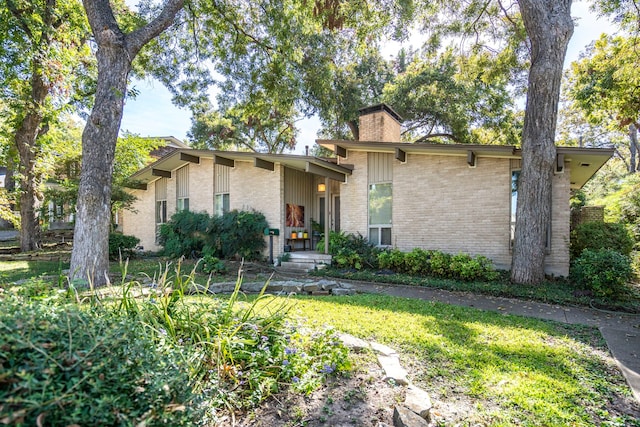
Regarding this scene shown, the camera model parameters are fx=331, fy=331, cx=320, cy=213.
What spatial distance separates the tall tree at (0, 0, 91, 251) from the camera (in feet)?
32.7

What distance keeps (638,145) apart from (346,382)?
33.8 m

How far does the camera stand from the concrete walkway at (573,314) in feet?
12.4

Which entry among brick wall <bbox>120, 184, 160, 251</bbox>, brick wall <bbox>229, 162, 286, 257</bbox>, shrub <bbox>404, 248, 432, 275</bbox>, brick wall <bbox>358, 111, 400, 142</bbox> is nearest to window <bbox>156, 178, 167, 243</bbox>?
brick wall <bbox>120, 184, 160, 251</bbox>

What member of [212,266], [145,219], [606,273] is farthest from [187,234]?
[606,273]

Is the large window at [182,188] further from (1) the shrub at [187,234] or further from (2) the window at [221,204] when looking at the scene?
(2) the window at [221,204]

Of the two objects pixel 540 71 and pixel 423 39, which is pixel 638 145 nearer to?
pixel 423 39

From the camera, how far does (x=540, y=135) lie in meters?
7.73

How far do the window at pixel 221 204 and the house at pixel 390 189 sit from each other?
42mm

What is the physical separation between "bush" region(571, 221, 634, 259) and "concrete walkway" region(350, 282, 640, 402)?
3566mm

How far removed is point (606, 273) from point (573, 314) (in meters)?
1.43

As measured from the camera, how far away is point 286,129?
23.0 m

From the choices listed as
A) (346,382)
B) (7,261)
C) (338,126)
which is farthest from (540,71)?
(7,261)

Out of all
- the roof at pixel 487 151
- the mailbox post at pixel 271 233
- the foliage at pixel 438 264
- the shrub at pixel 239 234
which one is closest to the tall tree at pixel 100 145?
the shrub at pixel 239 234

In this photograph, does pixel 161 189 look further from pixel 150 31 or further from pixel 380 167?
pixel 380 167
